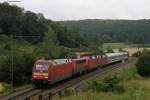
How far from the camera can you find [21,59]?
2030 inches

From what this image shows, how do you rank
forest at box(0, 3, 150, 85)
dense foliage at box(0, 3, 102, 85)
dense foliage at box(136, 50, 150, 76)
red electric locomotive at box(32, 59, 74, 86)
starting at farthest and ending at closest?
dense foliage at box(0, 3, 102, 85) → dense foliage at box(136, 50, 150, 76) → forest at box(0, 3, 150, 85) → red electric locomotive at box(32, 59, 74, 86)

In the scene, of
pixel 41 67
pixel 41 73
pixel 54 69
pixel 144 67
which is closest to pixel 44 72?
pixel 41 73

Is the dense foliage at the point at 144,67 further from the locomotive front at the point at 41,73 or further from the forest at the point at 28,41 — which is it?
the locomotive front at the point at 41,73

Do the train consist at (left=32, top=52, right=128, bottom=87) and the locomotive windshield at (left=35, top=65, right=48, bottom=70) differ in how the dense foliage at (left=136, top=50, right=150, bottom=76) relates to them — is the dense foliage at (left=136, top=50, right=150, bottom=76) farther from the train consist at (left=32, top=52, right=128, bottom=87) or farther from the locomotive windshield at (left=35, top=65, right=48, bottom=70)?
the locomotive windshield at (left=35, top=65, right=48, bottom=70)

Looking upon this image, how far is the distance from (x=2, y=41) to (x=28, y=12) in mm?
38102

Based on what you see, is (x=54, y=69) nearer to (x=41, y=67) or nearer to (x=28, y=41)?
(x=41, y=67)

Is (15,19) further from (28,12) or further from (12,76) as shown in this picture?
(12,76)

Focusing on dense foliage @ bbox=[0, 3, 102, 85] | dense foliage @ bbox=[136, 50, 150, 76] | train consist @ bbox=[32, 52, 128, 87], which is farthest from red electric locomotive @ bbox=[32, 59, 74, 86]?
dense foliage @ bbox=[136, 50, 150, 76]

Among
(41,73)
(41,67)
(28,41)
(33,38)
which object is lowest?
(41,73)

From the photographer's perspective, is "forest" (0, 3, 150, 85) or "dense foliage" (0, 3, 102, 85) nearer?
"forest" (0, 3, 150, 85)

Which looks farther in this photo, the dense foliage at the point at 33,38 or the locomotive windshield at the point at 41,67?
the dense foliage at the point at 33,38

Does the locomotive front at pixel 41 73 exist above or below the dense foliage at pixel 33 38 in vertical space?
below

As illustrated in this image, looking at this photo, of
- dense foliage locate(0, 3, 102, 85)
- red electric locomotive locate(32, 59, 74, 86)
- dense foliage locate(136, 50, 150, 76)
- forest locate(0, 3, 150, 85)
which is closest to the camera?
red electric locomotive locate(32, 59, 74, 86)

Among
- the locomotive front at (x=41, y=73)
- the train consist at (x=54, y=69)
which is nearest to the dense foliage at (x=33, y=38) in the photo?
the train consist at (x=54, y=69)
